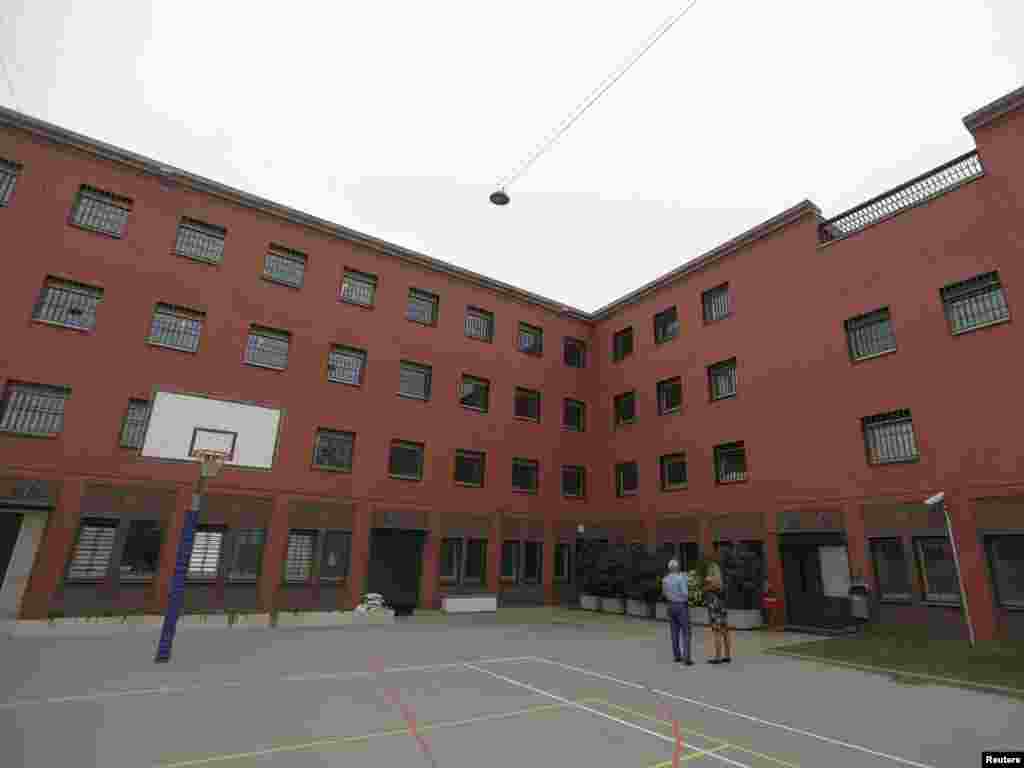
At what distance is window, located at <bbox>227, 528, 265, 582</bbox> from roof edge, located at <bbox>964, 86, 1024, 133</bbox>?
28415 millimetres

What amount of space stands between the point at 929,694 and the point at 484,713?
843 cm

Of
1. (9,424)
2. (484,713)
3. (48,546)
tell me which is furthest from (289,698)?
(9,424)

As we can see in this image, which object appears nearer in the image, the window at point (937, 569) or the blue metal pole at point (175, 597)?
the blue metal pole at point (175, 597)

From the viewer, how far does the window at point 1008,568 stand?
1464 centimetres

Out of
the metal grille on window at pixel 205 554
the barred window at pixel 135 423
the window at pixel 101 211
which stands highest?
the window at pixel 101 211

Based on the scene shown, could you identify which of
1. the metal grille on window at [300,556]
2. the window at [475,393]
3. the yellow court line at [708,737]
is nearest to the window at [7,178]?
the metal grille on window at [300,556]

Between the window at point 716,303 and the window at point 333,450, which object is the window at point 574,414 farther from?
the window at point 333,450

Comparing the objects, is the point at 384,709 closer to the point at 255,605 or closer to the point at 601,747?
the point at 601,747

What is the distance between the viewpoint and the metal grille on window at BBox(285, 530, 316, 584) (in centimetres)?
2091

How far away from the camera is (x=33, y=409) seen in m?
17.6

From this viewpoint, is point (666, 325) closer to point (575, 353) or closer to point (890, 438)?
point (575, 353)

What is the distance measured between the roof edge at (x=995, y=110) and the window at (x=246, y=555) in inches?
1119

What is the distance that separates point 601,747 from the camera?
6965 millimetres

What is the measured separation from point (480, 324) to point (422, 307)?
137 inches
